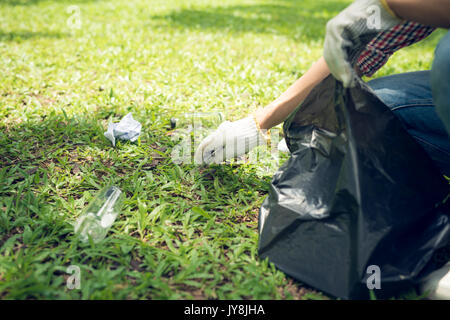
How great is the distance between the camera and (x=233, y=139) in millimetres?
1832

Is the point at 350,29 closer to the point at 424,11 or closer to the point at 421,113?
the point at 424,11

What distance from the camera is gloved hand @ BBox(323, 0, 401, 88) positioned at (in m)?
1.24

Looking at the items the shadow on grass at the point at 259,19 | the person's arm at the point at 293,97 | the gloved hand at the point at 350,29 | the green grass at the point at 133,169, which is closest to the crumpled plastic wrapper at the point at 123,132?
the green grass at the point at 133,169

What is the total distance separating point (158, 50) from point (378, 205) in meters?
3.46

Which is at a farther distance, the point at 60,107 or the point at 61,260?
the point at 60,107

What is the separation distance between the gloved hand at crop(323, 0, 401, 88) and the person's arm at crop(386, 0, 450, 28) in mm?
29

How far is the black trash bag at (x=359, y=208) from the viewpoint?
4.05 ft

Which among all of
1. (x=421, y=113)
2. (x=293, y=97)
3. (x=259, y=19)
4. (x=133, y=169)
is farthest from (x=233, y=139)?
(x=259, y=19)

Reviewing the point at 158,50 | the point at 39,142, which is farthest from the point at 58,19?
the point at 39,142

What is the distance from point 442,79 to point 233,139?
980mm

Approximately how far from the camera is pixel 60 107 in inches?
103

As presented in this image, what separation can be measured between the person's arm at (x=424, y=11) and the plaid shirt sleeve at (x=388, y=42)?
108mm

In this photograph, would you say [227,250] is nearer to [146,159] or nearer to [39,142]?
[146,159]

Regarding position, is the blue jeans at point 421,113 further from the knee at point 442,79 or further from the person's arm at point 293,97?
the person's arm at point 293,97
